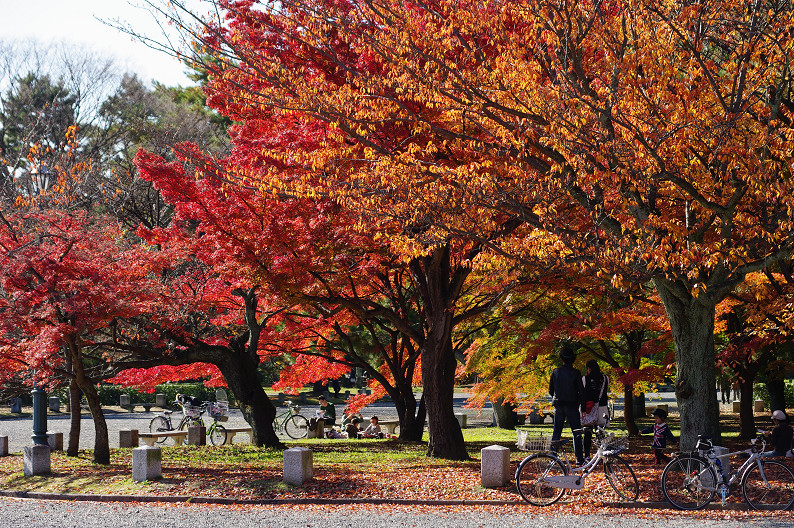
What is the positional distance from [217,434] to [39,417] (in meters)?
8.37

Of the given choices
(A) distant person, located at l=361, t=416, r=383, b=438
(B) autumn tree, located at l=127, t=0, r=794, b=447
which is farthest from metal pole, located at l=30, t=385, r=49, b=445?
(A) distant person, located at l=361, t=416, r=383, b=438

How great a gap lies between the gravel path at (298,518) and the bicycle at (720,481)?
53 cm

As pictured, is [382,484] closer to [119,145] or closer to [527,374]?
[527,374]

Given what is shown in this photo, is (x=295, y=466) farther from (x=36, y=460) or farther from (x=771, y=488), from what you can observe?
(x=771, y=488)

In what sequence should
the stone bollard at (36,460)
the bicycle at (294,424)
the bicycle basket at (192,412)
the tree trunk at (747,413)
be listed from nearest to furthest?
the stone bollard at (36,460) → the tree trunk at (747,413) → the bicycle basket at (192,412) → the bicycle at (294,424)

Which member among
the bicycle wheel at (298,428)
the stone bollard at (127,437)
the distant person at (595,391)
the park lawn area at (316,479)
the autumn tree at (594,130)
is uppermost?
the autumn tree at (594,130)

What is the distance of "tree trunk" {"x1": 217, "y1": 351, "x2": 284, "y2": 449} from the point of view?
17.1 m

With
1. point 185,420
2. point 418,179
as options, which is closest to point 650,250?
point 418,179

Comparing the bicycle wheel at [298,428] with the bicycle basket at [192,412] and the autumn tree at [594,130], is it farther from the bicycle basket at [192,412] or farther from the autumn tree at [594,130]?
the autumn tree at [594,130]

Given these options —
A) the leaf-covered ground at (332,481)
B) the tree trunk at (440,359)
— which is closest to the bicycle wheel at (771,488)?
the leaf-covered ground at (332,481)

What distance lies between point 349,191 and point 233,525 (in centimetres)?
498

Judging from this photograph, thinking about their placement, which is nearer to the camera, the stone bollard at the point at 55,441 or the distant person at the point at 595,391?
A: the distant person at the point at 595,391

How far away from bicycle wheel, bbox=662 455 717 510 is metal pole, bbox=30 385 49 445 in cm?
1126

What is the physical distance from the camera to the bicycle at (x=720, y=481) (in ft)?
29.1
